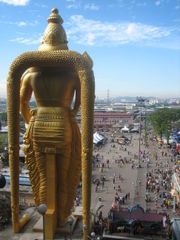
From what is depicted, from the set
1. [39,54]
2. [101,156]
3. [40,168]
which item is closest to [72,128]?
[40,168]

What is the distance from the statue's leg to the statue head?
352 centimetres

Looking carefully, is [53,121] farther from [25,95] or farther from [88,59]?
[88,59]

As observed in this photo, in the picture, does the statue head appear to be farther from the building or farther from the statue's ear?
the building

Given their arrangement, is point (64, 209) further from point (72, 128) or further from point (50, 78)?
point (50, 78)

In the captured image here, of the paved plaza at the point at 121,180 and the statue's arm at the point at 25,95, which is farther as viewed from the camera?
the paved plaza at the point at 121,180

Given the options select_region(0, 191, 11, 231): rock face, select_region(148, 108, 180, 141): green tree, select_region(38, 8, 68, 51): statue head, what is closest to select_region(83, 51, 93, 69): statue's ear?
select_region(38, 8, 68, 51): statue head

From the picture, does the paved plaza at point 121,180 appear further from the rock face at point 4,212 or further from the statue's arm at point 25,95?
the statue's arm at point 25,95

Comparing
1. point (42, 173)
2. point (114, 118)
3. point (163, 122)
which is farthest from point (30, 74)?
point (114, 118)

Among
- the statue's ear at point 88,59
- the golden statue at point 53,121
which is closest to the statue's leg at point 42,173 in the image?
the golden statue at point 53,121

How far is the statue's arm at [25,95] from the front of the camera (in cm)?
902

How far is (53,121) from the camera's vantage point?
875 centimetres

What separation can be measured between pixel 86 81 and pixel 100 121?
64.1 metres

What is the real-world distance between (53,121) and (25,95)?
1.47 metres

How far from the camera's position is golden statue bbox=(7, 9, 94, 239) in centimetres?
821
